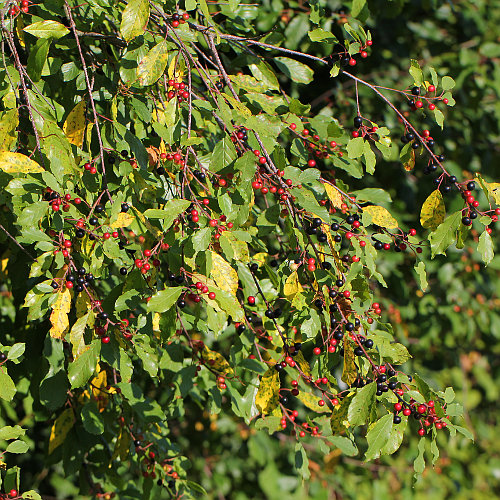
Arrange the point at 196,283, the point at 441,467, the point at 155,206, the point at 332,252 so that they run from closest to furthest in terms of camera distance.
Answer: the point at 196,283
the point at 332,252
the point at 155,206
the point at 441,467

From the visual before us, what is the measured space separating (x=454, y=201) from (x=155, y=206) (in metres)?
1.75

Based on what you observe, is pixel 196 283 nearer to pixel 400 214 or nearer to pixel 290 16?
pixel 290 16

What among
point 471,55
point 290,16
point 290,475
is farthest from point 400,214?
point 290,475

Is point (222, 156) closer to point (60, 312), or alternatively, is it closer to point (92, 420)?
point (60, 312)

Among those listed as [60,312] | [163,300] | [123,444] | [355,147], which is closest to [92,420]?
[123,444]

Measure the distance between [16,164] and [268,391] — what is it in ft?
2.41

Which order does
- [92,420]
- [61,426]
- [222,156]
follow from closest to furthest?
[222,156]
[92,420]
[61,426]

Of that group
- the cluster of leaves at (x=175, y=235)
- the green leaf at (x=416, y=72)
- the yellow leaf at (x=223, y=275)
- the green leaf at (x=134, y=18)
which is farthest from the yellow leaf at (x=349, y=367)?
the green leaf at (x=134, y=18)

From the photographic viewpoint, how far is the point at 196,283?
1.29 meters

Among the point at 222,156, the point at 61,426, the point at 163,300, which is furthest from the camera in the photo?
the point at 61,426

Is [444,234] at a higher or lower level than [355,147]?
lower

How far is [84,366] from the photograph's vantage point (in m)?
1.32

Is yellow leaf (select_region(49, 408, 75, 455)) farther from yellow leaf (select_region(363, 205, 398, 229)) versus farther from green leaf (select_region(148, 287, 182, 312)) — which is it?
yellow leaf (select_region(363, 205, 398, 229))

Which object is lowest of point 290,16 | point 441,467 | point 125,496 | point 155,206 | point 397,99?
point 441,467
